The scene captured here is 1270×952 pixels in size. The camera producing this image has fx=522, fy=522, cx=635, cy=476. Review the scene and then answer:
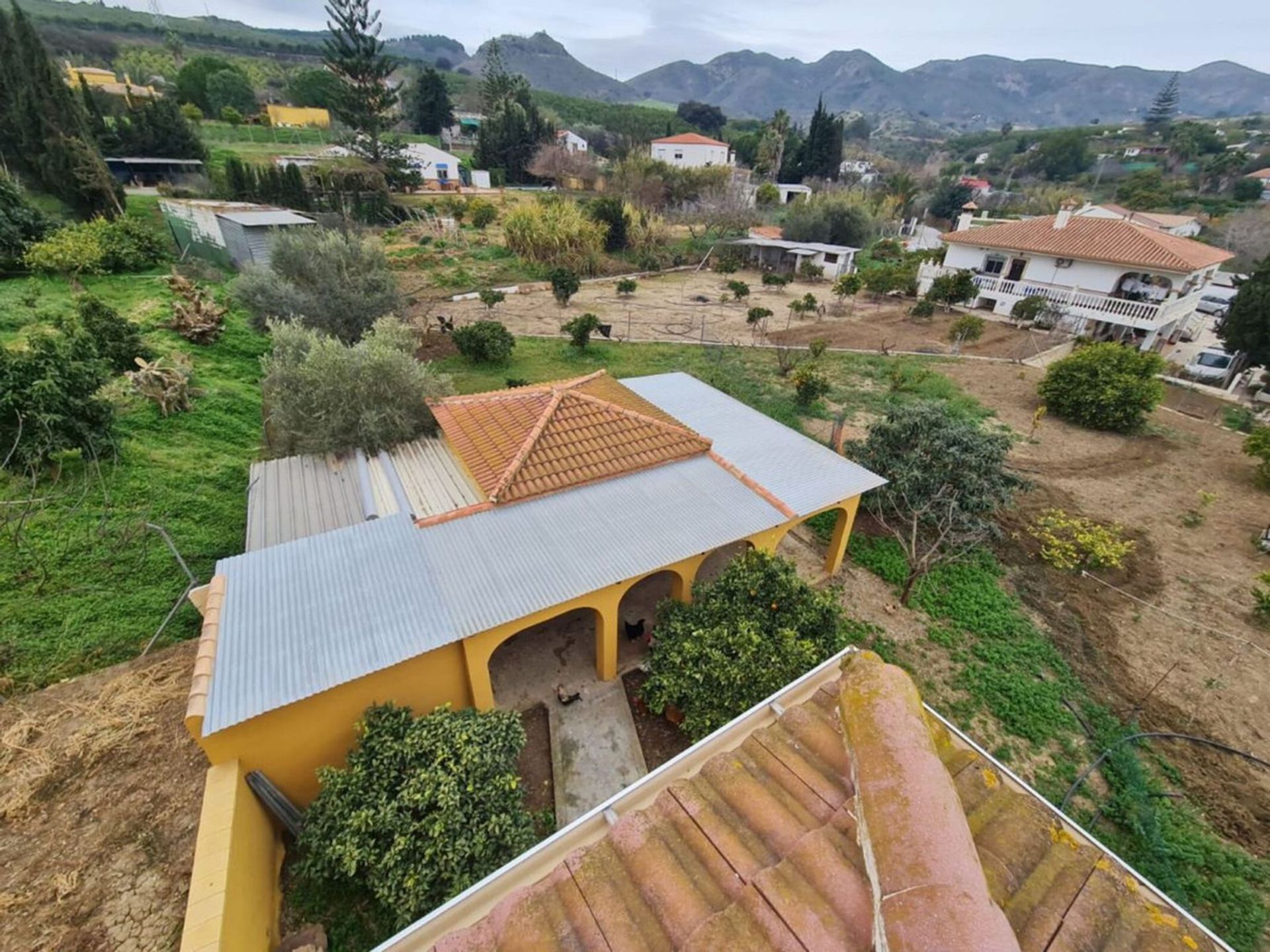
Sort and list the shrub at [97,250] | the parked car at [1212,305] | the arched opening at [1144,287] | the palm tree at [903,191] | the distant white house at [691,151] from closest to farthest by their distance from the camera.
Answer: the shrub at [97,250] < the arched opening at [1144,287] < the parked car at [1212,305] < the palm tree at [903,191] < the distant white house at [691,151]

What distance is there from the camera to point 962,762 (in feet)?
12.1

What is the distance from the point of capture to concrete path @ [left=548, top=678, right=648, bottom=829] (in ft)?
22.1

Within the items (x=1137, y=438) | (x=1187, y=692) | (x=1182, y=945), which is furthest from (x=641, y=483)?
(x=1137, y=438)

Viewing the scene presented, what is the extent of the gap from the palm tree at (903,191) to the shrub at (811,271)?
31405mm

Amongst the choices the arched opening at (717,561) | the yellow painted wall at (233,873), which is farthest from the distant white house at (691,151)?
the yellow painted wall at (233,873)

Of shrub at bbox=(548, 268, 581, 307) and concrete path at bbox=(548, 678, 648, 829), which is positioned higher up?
shrub at bbox=(548, 268, 581, 307)

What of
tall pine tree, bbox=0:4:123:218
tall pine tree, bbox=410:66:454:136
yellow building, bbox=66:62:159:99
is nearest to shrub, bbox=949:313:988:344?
tall pine tree, bbox=0:4:123:218

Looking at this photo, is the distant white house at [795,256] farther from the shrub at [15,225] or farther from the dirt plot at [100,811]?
the dirt plot at [100,811]

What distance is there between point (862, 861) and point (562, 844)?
192cm

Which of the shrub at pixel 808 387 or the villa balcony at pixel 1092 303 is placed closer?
the shrub at pixel 808 387

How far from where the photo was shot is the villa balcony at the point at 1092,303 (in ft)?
80.6

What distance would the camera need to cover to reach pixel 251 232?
20.5 m

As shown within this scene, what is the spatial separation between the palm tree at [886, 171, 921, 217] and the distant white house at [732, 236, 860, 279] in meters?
27.5

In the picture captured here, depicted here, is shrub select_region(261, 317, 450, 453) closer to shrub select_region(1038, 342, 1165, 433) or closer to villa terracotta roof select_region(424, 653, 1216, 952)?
villa terracotta roof select_region(424, 653, 1216, 952)
